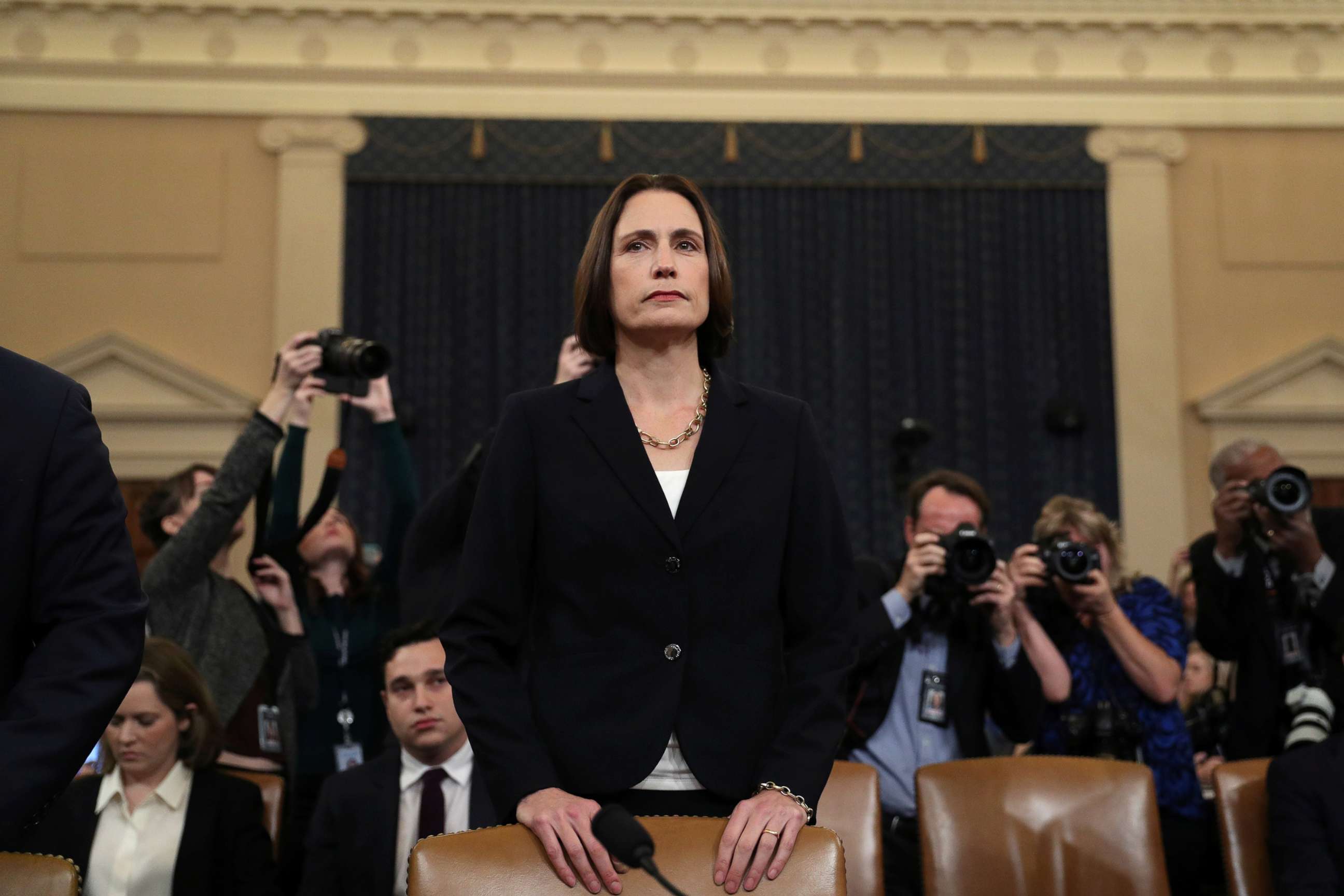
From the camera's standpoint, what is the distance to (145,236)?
7684 mm

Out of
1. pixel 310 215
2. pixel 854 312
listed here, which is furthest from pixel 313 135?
pixel 854 312

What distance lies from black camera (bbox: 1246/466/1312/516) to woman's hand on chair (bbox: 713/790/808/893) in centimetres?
226

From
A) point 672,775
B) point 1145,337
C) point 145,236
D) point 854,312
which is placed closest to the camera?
point 672,775

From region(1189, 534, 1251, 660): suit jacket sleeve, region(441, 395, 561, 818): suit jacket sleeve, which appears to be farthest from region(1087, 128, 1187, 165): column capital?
region(441, 395, 561, 818): suit jacket sleeve

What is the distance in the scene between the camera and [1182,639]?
316 cm

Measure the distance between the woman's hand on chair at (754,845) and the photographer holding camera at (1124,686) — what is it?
5.89 ft

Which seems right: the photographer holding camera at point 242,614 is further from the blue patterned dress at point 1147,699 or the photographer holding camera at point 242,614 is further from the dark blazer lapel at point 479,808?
the blue patterned dress at point 1147,699

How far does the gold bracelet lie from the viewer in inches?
58.1

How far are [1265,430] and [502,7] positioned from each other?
4.96 m

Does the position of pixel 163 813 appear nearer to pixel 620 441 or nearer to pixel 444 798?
pixel 444 798

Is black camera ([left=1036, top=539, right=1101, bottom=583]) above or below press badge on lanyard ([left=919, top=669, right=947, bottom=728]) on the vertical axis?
above

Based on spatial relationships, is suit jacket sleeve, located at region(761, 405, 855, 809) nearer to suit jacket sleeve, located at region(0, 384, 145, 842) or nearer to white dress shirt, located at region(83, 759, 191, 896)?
suit jacket sleeve, located at region(0, 384, 145, 842)

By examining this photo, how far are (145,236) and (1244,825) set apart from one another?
267 inches

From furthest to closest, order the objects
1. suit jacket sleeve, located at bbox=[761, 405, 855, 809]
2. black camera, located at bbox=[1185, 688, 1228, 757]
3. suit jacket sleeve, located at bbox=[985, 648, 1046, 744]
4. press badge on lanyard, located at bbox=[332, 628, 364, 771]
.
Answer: black camera, located at bbox=[1185, 688, 1228, 757] < press badge on lanyard, located at bbox=[332, 628, 364, 771] < suit jacket sleeve, located at bbox=[985, 648, 1046, 744] < suit jacket sleeve, located at bbox=[761, 405, 855, 809]
